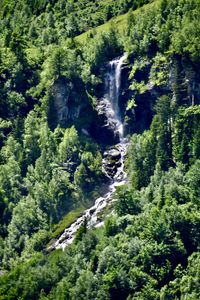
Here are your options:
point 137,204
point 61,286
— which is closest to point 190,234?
point 137,204

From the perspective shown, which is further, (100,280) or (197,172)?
(197,172)

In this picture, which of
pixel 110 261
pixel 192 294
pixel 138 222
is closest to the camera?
pixel 192 294

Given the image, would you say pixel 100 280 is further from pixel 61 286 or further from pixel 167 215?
pixel 167 215

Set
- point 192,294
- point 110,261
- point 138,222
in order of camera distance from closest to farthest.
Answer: point 192,294 < point 110,261 < point 138,222

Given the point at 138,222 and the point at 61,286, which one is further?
the point at 138,222

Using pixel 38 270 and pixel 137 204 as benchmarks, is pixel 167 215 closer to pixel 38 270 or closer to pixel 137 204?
pixel 137 204

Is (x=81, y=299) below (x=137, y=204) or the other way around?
below

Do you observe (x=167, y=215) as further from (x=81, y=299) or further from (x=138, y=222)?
(x=81, y=299)

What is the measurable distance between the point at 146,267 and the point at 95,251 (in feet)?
37.4

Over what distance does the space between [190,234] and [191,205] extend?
8.58m

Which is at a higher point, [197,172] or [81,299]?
[197,172]

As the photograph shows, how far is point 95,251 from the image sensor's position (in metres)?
176

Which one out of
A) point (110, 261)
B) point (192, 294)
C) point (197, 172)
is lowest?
point (192, 294)

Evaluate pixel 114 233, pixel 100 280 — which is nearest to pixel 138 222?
pixel 114 233
